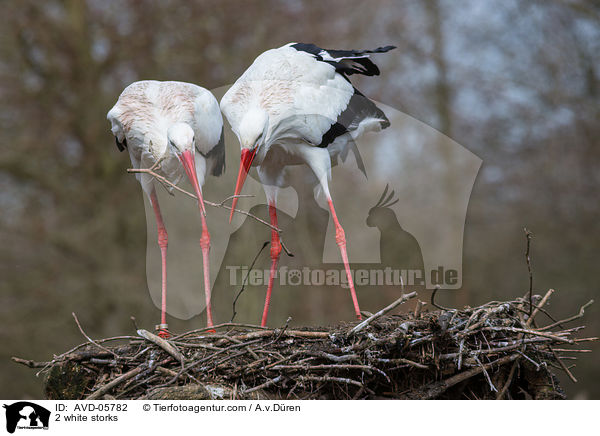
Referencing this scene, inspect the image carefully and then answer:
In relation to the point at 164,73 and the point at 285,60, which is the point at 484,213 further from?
the point at 285,60

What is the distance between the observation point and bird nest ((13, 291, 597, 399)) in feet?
9.59

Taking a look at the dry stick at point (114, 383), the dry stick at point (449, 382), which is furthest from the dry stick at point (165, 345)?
the dry stick at point (449, 382)

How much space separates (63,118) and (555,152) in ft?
21.5

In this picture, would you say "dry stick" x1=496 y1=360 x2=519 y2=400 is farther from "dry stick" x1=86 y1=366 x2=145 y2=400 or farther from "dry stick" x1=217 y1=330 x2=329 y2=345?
"dry stick" x1=86 y1=366 x2=145 y2=400

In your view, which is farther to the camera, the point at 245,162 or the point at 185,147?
the point at 185,147

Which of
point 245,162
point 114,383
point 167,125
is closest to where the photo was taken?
point 114,383

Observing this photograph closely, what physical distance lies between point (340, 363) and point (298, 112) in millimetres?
1641

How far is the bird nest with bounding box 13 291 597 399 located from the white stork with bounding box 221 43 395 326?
834 millimetres

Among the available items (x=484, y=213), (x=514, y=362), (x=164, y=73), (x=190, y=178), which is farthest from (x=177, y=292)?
(x=484, y=213)

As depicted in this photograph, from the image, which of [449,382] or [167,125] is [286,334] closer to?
[449,382]

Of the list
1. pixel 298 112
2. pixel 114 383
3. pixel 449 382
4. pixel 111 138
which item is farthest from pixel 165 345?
pixel 111 138

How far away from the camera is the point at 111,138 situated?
8.53 meters
